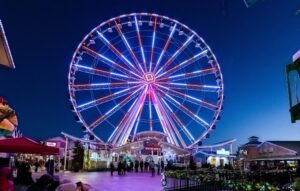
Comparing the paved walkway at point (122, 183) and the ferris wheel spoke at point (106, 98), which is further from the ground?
the ferris wheel spoke at point (106, 98)

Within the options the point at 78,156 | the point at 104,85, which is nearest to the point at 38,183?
the point at 104,85

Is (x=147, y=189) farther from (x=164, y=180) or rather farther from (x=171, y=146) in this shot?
(x=171, y=146)

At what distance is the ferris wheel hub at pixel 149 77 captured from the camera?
37844mm

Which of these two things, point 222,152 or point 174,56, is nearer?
point 174,56

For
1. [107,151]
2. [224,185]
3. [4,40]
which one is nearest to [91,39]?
[107,151]

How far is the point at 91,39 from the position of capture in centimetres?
3656

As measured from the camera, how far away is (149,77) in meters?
38.0

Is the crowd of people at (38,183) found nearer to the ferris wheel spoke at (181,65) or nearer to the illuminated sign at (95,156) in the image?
the ferris wheel spoke at (181,65)

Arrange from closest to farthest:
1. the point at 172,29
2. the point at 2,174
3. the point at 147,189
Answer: the point at 2,174 < the point at 147,189 < the point at 172,29

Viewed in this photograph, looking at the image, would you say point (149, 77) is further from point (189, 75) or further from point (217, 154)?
point (217, 154)

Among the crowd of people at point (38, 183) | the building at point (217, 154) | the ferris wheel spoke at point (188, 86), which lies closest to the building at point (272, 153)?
the building at point (217, 154)

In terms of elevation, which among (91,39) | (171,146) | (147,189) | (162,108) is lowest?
(147,189)

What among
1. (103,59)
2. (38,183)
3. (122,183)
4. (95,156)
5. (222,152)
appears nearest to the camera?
(38,183)

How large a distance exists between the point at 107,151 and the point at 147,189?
1083 inches
